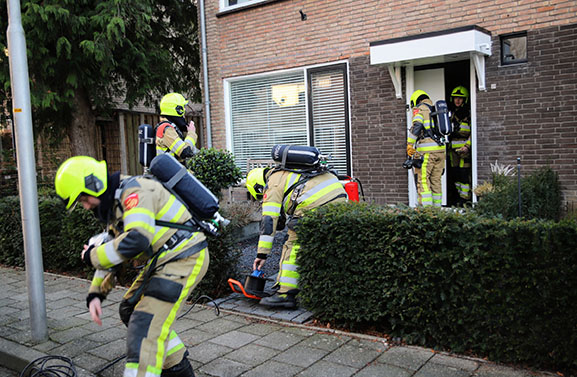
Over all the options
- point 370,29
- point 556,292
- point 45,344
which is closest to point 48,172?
point 370,29

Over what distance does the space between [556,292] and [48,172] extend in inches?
607

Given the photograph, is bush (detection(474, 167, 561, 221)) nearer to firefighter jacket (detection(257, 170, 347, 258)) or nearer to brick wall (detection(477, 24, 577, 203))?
brick wall (detection(477, 24, 577, 203))

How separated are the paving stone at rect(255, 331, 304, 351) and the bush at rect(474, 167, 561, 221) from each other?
2.59 meters

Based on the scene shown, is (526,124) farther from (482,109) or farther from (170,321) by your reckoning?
(170,321)

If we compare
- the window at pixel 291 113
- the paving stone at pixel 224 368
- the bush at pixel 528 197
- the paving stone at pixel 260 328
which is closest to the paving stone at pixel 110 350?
the paving stone at pixel 224 368

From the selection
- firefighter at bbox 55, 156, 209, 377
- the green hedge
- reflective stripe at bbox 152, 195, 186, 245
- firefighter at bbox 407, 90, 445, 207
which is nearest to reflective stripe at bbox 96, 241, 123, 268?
firefighter at bbox 55, 156, 209, 377

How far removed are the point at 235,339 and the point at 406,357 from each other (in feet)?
5.14

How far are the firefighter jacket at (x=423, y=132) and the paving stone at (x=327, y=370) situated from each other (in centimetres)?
505

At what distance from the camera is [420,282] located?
4.27 m

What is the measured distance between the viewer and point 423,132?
8.37 m

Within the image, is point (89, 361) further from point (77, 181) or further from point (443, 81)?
point (443, 81)

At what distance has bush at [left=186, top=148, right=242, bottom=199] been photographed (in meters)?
7.21

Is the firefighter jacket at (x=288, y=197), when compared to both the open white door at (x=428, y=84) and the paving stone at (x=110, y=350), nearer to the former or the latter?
the paving stone at (x=110, y=350)

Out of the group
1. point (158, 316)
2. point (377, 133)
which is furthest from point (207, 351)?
point (377, 133)
